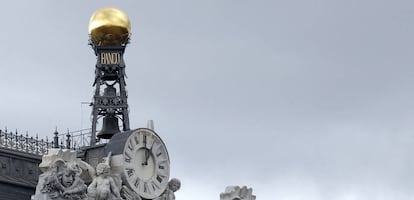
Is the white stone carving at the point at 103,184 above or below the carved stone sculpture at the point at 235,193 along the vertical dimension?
below

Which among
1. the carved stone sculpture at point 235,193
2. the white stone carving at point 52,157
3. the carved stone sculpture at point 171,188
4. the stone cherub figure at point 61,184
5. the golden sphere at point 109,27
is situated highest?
the golden sphere at point 109,27

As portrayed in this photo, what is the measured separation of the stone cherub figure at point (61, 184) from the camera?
4881 cm

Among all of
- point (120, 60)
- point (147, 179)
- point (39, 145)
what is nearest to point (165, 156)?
point (147, 179)

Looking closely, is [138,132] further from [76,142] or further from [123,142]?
[76,142]

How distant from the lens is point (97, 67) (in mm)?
68938

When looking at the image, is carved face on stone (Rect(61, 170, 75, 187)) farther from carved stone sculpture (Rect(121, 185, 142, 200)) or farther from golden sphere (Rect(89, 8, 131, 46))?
golden sphere (Rect(89, 8, 131, 46))

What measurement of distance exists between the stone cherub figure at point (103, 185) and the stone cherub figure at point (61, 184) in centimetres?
54

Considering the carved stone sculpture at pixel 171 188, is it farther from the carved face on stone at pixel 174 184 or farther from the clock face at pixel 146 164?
the clock face at pixel 146 164

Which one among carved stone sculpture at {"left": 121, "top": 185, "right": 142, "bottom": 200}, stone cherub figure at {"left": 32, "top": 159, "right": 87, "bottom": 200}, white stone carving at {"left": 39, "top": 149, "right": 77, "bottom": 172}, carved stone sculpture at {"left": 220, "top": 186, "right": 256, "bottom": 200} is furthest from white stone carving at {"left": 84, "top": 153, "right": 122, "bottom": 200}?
carved stone sculpture at {"left": 220, "top": 186, "right": 256, "bottom": 200}

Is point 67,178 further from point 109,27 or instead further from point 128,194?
point 109,27

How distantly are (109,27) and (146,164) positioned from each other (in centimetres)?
1508

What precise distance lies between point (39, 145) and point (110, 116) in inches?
531

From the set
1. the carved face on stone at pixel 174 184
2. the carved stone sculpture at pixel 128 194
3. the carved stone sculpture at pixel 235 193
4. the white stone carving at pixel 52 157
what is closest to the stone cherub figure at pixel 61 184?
the white stone carving at pixel 52 157

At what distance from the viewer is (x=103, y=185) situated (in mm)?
50531
